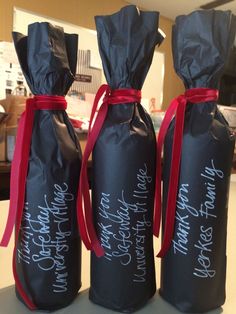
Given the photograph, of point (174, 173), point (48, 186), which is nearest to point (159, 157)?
point (174, 173)

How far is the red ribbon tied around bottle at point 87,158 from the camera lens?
16.5 inches

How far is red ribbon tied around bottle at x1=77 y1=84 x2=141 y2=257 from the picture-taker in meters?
0.42

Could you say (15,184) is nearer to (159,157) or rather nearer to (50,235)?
(50,235)

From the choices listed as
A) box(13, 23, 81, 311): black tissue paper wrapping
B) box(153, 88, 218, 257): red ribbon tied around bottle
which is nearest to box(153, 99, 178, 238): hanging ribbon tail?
box(153, 88, 218, 257): red ribbon tied around bottle

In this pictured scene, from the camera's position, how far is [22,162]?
41 centimetres

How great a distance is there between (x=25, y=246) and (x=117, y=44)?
0.28 m

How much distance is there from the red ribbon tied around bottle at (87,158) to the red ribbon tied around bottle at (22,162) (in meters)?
0.06

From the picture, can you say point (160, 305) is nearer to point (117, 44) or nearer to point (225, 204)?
point (225, 204)

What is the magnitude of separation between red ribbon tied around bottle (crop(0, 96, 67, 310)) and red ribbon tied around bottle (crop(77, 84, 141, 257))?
2.3 inches

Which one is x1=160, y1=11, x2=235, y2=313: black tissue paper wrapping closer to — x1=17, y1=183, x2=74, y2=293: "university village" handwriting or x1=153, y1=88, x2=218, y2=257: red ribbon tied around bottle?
x1=153, y1=88, x2=218, y2=257: red ribbon tied around bottle

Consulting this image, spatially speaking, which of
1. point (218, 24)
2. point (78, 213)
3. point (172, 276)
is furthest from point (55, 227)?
point (218, 24)

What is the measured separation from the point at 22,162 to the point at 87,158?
0.27 feet

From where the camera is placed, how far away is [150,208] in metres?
0.43

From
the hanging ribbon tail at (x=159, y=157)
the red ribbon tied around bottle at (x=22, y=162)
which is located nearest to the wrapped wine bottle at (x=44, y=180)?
the red ribbon tied around bottle at (x=22, y=162)
